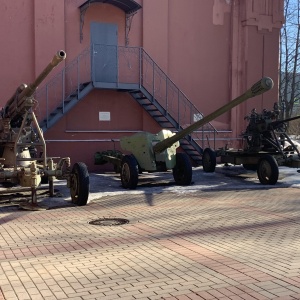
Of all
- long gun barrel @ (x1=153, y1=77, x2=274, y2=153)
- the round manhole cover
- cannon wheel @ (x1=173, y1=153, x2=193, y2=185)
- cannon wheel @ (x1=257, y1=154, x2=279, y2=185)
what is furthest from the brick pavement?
cannon wheel @ (x1=257, y1=154, x2=279, y2=185)

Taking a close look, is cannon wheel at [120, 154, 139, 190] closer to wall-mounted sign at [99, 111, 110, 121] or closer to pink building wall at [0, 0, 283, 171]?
pink building wall at [0, 0, 283, 171]

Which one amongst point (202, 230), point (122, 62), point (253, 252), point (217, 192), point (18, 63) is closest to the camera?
point (253, 252)

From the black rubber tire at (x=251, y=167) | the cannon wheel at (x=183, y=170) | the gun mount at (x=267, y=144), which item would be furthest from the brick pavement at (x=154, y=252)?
the black rubber tire at (x=251, y=167)

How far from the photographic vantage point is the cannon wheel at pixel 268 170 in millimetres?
13711

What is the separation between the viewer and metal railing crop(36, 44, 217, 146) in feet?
55.7

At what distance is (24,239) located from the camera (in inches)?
288

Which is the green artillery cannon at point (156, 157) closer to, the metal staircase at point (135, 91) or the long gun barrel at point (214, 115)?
the long gun barrel at point (214, 115)

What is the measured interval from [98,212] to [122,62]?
380 inches

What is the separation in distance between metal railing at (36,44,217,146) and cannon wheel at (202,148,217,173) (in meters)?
1.52

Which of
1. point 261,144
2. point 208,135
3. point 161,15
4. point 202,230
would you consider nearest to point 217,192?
point 261,144

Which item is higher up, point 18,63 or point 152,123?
point 18,63

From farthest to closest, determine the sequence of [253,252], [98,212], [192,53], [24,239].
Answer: [192,53] → [98,212] → [24,239] → [253,252]

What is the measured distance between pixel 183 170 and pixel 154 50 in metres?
6.85

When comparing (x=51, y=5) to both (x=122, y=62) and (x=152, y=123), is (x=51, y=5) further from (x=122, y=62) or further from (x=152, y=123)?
(x=152, y=123)
